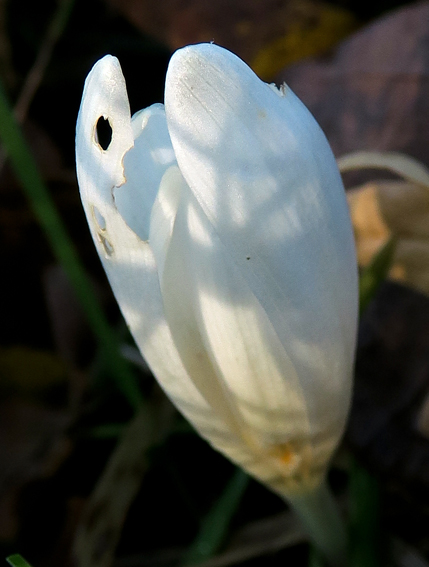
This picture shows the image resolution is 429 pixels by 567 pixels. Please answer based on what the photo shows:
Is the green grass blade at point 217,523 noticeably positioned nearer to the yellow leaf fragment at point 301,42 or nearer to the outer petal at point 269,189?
the outer petal at point 269,189

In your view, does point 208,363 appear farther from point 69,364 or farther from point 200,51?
point 69,364

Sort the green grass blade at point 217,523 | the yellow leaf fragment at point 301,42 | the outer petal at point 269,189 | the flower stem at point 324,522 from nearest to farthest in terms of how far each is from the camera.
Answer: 1. the outer petal at point 269,189
2. the flower stem at point 324,522
3. the green grass blade at point 217,523
4. the yellow leaf fragment at point 301,42

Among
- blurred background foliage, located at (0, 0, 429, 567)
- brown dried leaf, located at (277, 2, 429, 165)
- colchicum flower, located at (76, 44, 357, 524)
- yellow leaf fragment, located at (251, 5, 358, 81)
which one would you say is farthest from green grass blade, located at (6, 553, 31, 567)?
A: yellow leaf fragment, located at (251, 5, 358, 81)

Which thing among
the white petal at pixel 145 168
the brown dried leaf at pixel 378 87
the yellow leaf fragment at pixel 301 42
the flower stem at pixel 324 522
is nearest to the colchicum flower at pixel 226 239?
the white petal at pixel 145 168

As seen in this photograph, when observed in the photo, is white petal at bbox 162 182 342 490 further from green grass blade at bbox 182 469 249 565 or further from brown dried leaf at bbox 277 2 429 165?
brown dried leaf at bbox 277 2 429 165

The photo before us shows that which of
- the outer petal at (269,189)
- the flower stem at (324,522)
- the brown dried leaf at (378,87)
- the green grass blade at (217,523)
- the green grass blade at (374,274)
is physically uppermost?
the outer petal at (269,189)

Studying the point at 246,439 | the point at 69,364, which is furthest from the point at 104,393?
the point at 246,439

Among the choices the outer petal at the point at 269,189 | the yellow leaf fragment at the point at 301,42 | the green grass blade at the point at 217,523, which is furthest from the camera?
the yellow leaf fragment at the point at 301,42
